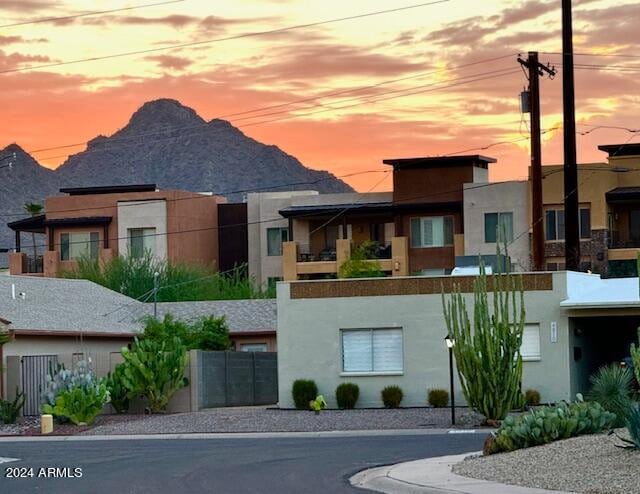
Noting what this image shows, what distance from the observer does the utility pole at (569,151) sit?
156 feet

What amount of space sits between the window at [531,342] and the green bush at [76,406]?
41.1 ft

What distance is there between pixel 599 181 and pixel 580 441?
163 feet

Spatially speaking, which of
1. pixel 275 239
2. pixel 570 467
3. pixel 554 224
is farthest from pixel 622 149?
pixel 570 467

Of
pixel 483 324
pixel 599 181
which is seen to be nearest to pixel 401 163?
pixel 599 181

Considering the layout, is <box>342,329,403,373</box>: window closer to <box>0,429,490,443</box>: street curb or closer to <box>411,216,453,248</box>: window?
<box>0,429,490,443</box>: street curb

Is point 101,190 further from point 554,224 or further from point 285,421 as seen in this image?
point 285,421

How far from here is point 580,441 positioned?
25.1 m

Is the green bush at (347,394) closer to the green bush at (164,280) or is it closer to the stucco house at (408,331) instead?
the stucco house at (408,331)

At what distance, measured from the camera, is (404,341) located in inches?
1775

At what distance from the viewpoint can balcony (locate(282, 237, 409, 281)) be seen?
7769 centimetres

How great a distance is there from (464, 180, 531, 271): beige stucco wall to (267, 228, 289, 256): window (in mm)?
15669

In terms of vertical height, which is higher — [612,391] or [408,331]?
[408,331]

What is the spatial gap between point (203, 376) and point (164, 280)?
108ft

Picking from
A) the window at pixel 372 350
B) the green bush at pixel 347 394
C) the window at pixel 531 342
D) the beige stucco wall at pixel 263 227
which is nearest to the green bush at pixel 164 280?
the beige stucco wall at pixel 263 227
